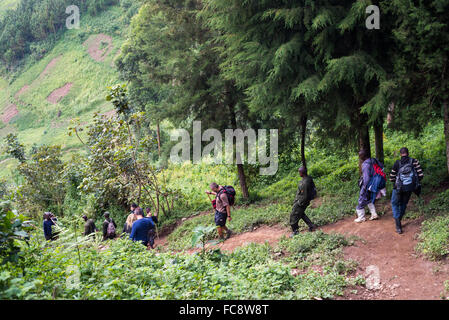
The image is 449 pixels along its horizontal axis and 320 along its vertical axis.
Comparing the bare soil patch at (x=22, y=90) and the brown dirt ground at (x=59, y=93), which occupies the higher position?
the bare soil patch at (x=22, y=90)

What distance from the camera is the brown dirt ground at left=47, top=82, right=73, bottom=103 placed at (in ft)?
192

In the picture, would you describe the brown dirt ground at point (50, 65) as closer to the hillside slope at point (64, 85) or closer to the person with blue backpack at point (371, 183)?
the hillside slope at point (64, 85)

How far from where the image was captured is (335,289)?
5.62 meters

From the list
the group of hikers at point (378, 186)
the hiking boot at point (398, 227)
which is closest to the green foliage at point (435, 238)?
the hiking boot at point (398, 227)

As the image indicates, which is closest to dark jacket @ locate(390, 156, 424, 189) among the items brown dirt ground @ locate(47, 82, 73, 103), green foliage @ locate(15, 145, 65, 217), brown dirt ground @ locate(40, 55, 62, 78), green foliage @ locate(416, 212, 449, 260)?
green foliage @ locate(416, 212, 449, 260)

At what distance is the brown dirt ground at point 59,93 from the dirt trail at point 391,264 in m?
58.8

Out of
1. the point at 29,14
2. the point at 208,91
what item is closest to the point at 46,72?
the point at 29,14

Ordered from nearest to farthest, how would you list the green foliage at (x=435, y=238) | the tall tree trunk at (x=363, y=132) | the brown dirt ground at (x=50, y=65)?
1. the green foliage at (x=435, y=238)
2. the tall tree trunk at (x=363, y=132)
3. the brown dirt ground at (x=50, y=65)

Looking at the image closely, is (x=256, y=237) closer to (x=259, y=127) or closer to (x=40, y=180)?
(x=259, y=127)

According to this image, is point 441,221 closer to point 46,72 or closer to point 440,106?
point 440,106

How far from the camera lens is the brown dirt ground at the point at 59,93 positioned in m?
58.4
